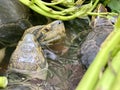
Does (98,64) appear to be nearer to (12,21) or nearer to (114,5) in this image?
(12,21)

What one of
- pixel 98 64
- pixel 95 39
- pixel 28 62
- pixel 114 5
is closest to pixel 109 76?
pixel 98 64

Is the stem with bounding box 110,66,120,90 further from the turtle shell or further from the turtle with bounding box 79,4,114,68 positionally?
the turtle shell

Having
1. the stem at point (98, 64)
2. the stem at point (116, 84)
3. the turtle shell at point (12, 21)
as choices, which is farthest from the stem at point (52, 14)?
the stem at point (116, 84)

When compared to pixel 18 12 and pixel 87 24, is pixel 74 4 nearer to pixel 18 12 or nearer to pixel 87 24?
pixel 87 24

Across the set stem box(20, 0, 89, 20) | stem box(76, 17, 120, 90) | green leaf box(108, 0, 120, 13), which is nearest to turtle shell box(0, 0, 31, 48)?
stem box(20, 0, 89, 20)

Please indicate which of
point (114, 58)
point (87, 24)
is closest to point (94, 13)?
point (87, 24)
